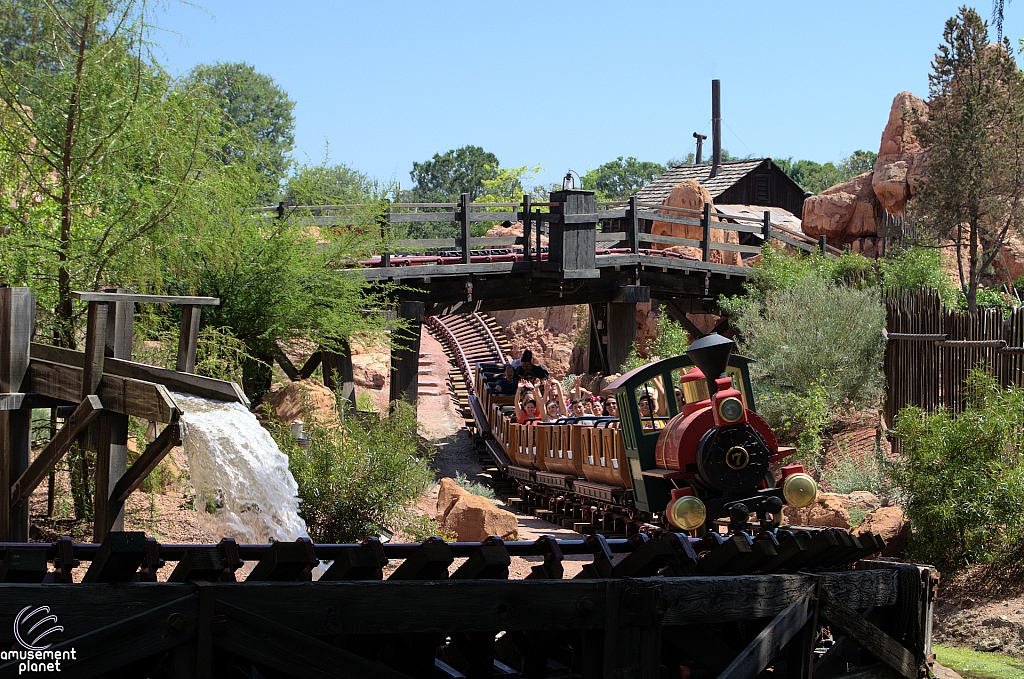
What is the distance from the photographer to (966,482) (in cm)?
877

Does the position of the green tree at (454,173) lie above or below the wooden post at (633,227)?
above

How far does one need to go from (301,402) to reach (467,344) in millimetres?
18344

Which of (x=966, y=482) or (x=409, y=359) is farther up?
(x=409, y=359)

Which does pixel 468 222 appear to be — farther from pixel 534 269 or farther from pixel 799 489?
pixel 799 489

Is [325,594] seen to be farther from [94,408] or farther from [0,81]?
[0,81]

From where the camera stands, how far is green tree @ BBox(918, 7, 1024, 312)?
68.2 feet

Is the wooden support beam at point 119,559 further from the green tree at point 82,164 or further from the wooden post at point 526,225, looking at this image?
the wooden post at point 526,225

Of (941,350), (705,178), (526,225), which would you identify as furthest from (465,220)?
(705,178)

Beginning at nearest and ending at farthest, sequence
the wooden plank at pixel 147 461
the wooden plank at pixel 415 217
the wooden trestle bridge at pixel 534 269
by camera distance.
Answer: the wooden plank at pixel 147 461, the wooden plank at pixel 415 217, the wooden trestle bridge at pixel 534 269

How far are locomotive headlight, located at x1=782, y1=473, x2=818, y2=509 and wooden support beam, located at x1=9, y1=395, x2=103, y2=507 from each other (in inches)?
226

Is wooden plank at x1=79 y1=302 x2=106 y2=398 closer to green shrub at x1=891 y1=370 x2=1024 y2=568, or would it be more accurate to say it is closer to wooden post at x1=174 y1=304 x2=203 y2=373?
wooden post at x1=174 y1=304 x2=203 y2=373

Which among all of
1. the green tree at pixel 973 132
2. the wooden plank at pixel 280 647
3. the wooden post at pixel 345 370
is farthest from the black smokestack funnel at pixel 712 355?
the green tree at pixel 973 132

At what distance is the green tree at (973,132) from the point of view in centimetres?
2080

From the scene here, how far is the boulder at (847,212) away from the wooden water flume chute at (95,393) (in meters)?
25.6
